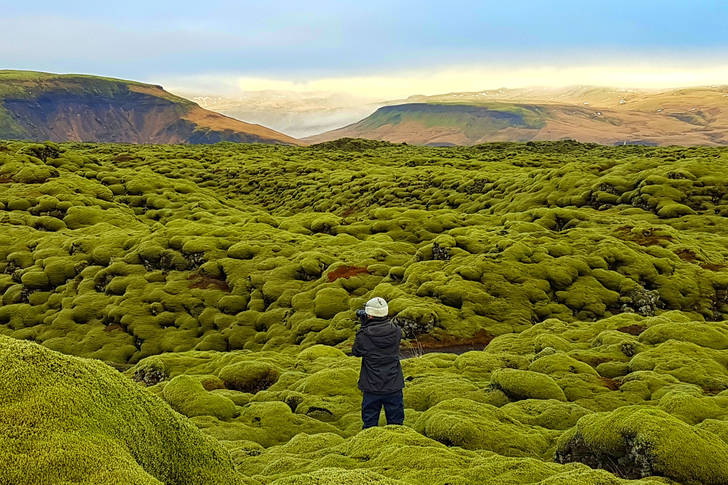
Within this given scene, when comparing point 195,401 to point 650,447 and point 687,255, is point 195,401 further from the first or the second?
point 687,255

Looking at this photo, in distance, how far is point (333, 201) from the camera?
83.5 metres

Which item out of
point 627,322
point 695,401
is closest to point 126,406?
point 695,401

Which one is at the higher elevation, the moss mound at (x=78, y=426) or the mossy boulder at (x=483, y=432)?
the moss mound at (x=78, y=426)

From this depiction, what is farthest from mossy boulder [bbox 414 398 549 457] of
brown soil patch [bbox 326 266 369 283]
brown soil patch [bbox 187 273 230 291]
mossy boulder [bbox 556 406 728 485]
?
brown soil patch [bbox 187 273 230 291]

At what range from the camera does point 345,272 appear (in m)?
36.7

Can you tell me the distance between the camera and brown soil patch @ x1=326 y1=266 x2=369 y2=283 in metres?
36.1

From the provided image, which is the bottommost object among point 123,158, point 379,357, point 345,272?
point 345,272

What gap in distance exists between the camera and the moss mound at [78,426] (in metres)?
4.78

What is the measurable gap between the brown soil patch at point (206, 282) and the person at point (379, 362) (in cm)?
2595

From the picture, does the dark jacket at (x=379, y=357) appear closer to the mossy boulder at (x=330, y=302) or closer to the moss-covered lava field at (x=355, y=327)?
the moss-covered lava field at (x=355, y=327)

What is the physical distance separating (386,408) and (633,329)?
15.5m

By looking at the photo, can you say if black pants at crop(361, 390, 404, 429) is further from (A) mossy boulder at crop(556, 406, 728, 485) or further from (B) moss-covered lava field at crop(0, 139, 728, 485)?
(A) mossy boulder at crop(556, 406, 728, 485)

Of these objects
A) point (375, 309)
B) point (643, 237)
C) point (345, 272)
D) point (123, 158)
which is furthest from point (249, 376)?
point (123, 158)

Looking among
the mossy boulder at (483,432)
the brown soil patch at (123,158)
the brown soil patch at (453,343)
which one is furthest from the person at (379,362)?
the brown soil patch at (123,158)
